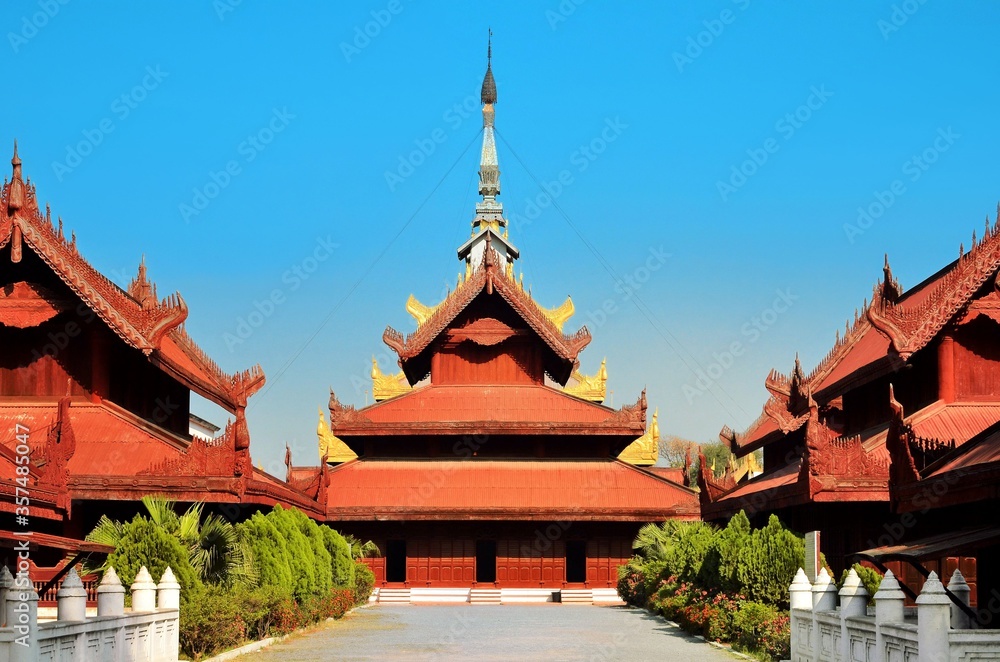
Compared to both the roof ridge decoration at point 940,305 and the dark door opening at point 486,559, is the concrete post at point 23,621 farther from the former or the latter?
the dark door opening at point 486,559

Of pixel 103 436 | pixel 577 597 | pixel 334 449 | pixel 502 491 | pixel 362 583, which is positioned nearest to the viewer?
pixel 103 436

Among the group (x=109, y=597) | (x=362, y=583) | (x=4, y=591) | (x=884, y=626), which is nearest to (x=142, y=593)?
(x=109, y=597)

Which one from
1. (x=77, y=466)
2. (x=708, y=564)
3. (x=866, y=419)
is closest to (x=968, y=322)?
(x=866, y=419)

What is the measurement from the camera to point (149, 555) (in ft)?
70.6

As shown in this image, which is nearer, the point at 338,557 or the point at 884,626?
the point at 884,626

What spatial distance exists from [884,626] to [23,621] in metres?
9.27

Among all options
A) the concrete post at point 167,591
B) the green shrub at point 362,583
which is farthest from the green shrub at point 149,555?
the green shrub at point 362,583

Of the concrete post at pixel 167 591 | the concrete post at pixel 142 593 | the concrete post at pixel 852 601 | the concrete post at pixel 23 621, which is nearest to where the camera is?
the concrete post at pixel 23 621

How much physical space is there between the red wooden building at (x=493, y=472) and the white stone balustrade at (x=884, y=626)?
22817mm

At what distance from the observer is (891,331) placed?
1069 inches

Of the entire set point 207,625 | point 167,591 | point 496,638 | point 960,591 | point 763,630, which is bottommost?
point 496,638

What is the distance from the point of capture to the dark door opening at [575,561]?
4556cm

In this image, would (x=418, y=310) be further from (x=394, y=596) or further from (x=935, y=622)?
(x=935, y=622)

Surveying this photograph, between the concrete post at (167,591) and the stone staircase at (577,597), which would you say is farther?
the stone staircase at (577,597)
